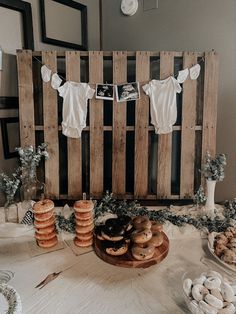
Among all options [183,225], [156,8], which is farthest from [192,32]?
[183,225]

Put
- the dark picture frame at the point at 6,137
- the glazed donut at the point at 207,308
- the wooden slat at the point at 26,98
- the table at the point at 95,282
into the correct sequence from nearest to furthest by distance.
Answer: the glazed donut at the point at 207,308, the table at the point at 95,282, the wooden slat at the point at 26,98, the dark picture frame at the point at 6,137

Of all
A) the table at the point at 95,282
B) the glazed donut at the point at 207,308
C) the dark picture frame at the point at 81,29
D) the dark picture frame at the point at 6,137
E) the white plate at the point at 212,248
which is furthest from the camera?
the dark picture frame at the point at 81,29

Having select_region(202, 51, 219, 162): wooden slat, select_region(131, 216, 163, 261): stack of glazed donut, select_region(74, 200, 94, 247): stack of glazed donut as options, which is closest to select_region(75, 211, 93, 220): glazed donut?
select_region(74, 200, 94, 247): stack of glazed donut

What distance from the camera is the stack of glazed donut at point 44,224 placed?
122 cm

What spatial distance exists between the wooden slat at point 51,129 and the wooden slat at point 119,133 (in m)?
0.32

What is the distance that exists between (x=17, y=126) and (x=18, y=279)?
0.96 metres

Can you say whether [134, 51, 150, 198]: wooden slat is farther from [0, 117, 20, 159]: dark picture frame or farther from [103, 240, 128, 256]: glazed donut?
[0, 117, 20, 159]: dark picture frame

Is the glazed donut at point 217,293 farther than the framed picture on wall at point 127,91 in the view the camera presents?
No

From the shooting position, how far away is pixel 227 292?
84cm

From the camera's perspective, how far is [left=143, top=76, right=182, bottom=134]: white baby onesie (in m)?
1.49

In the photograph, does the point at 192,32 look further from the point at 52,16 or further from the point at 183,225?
the point at 183,225

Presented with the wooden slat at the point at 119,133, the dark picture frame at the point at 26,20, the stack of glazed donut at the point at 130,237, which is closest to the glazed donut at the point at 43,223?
the stack of glazed donut at the point at 130,237

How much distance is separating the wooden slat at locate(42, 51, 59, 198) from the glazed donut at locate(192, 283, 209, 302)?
960mm

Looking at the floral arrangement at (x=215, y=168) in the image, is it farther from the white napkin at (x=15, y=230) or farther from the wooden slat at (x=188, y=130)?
the white napkin at (x=15, y=230)
